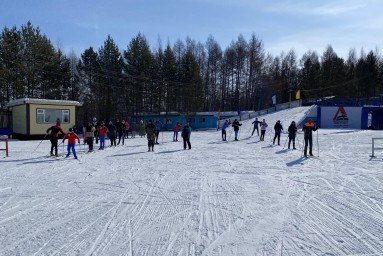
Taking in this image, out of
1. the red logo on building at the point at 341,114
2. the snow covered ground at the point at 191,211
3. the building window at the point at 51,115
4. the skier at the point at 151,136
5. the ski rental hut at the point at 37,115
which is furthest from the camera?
the red logo on building at the point at 341,114

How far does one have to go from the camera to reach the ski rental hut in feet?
78.3

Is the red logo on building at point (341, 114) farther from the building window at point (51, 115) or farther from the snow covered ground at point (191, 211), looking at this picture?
the building window at point (51, 115)

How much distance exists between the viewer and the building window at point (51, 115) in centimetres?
2458

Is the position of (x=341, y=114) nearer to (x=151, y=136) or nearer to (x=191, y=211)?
(x=151, y=136)

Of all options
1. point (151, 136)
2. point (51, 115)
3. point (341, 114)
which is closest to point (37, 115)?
point (51, 115)

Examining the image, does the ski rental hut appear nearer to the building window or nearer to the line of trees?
the building window

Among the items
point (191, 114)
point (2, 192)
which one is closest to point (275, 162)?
point (2, 192)

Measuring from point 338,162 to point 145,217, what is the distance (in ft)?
29.6

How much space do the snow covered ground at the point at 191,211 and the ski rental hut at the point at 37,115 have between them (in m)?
15.5

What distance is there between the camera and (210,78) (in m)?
61.9

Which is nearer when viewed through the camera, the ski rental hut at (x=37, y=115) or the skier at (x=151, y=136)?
the skier at (x=151, y=136)

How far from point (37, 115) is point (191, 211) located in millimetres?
22862

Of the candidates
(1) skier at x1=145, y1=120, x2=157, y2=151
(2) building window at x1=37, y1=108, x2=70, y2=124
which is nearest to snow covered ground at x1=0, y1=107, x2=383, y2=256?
(1) skier at x1=145, y1=120, x2=157, y2=151

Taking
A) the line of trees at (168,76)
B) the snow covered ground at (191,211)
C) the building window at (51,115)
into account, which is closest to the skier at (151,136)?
the snow covered ground at (191,211)
